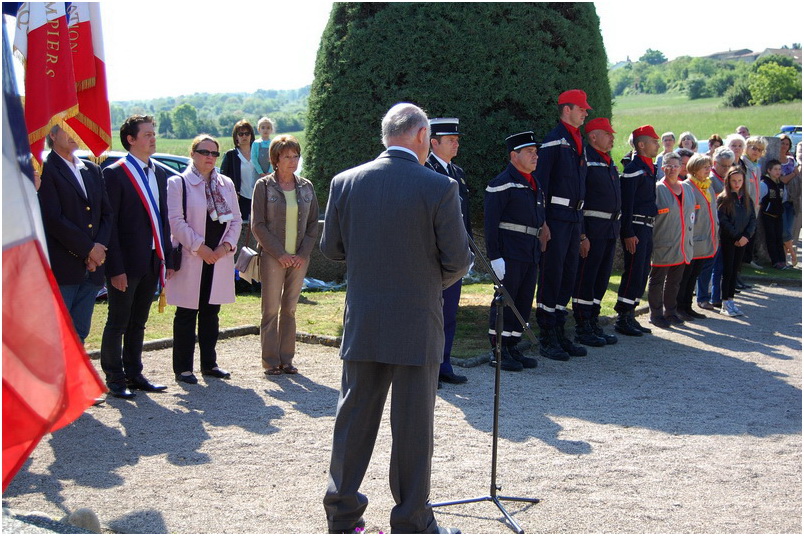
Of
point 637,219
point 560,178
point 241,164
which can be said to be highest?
point 241,164

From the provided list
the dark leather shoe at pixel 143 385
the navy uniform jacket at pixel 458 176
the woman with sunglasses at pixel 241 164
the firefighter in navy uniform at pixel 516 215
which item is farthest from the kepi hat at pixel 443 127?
the woman with sunglasses at pixel 241 164

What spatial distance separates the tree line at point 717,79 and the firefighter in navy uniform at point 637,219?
1083 inches

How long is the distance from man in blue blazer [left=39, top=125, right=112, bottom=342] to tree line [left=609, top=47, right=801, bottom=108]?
31999 millimetres

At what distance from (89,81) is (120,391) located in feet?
7.75

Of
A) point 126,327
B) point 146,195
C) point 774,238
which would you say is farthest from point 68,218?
point 774,238

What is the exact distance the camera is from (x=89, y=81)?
688 cm

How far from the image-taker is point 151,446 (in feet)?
19.7

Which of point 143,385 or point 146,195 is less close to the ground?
→ point 146,195

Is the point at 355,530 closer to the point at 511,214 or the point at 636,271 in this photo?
the point at 511,214

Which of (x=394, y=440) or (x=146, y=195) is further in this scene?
(x=146, y=195)

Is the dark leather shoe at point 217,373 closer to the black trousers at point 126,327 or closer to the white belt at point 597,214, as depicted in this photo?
the black trousers at point 126,327

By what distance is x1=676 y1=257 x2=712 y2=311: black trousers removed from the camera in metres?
11.1

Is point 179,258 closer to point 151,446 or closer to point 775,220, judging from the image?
point 151,446

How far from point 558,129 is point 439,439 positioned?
3.84 meters
